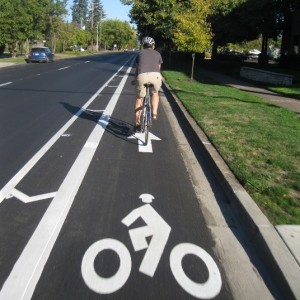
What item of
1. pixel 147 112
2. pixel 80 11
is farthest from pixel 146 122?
pixel 80 11

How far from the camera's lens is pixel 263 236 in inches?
157

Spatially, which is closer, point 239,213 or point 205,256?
point 205,256

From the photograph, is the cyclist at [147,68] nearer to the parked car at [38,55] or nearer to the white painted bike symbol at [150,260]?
the white painted bike symbol at [150,260]

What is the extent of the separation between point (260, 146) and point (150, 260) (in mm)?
4191

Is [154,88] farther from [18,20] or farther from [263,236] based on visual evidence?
[18,20]

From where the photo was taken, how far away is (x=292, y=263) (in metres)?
3.54

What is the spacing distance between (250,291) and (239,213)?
57.3 inches

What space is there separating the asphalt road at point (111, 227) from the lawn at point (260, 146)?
20.7 inches

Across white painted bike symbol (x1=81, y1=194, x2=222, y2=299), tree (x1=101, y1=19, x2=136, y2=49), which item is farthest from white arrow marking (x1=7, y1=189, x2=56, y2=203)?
tree (x1=101, y1=19, x2=136, y2=49)

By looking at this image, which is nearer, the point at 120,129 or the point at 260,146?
the point at 260,146

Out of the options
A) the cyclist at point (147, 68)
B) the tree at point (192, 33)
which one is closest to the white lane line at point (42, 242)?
the cyclist at point (147, 68)

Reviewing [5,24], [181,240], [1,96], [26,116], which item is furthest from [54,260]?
[5,24]

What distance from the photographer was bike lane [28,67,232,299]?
11.0 ft

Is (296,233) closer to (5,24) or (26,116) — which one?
(26,116)
